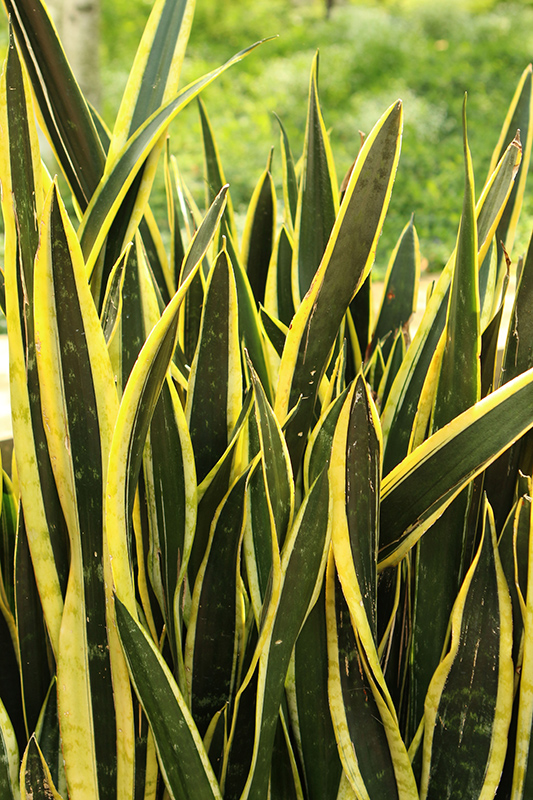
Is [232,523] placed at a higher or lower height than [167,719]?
higher

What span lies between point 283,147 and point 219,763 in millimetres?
642

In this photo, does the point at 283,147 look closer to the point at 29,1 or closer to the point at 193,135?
the point at 29,1

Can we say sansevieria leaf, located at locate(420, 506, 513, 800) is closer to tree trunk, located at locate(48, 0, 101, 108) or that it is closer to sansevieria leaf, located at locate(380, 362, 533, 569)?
sansevieria leaf, located at locate(380, 362, 533, 569)

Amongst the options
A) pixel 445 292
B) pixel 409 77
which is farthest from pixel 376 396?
pixel 409 77

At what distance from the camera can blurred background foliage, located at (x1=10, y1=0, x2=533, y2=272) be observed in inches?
199

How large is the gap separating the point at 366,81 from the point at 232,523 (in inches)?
293

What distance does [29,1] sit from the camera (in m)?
0.56

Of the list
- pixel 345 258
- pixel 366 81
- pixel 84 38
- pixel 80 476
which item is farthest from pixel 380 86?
pixel 80 476

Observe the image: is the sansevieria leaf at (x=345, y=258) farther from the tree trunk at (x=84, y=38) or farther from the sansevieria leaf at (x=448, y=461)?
the tree trunk at (x=84, y=38)

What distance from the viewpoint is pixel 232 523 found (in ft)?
1.70

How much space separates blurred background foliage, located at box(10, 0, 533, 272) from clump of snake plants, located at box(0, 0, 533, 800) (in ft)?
11.3

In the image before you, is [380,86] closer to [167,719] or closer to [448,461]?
[448,461]

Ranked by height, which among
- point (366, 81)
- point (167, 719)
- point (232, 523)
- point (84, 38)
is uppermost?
point (366, 81)

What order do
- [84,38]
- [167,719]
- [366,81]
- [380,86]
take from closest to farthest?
[167,719], [84,38], [380,86], [366,81]
